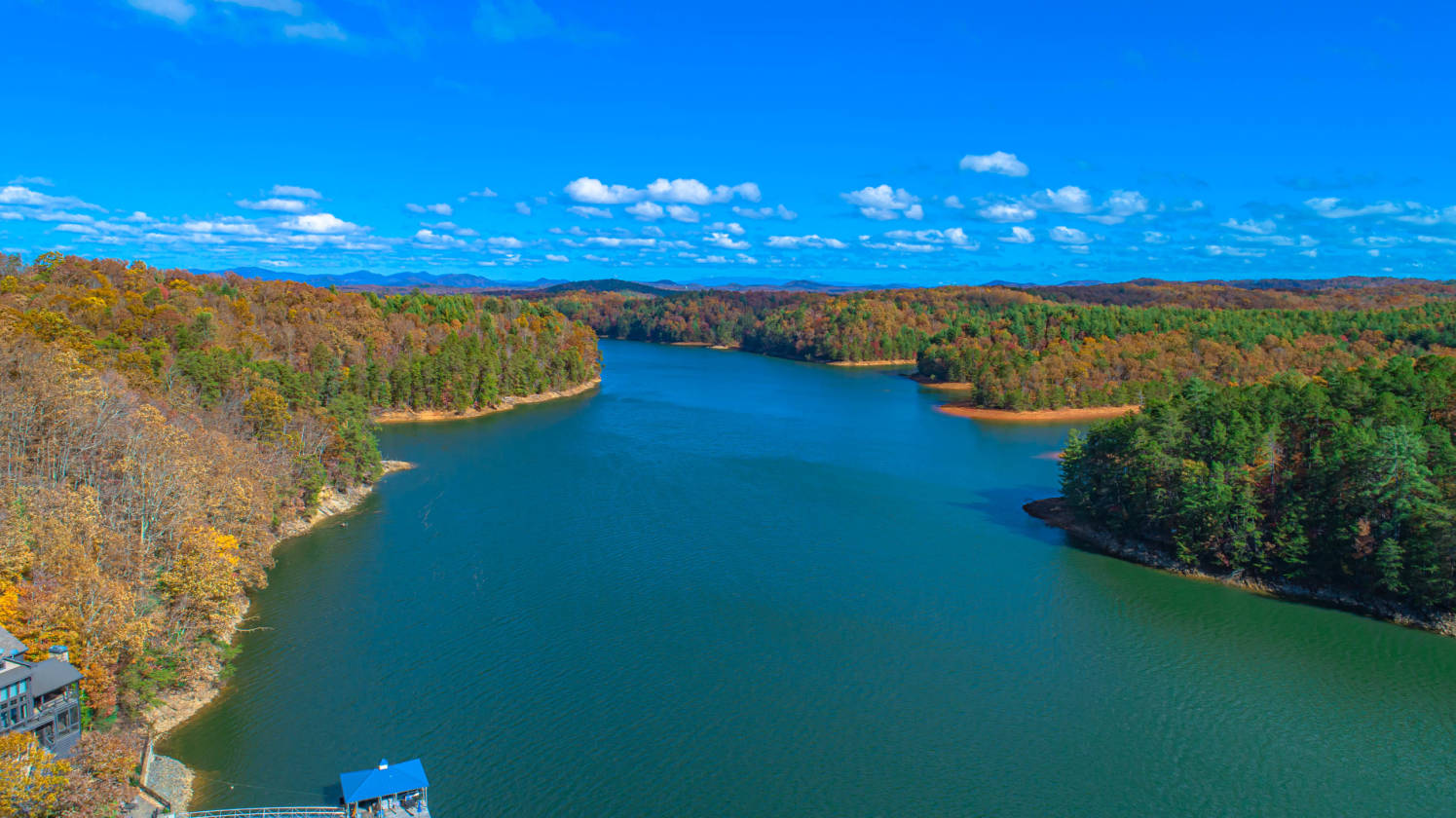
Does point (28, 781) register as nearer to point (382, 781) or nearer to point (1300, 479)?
point (382, 781)

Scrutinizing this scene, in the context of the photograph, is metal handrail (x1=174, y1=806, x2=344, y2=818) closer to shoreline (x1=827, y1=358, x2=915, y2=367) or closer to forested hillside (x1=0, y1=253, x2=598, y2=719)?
forested hillside (x1=0, y1=253, x2=598, y2=719)

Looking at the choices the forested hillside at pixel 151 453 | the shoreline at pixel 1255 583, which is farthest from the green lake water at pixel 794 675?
the forested hillside at pixel 151 453

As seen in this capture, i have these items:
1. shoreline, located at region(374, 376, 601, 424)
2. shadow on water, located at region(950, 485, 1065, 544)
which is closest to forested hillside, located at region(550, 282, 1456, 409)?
shadow on water, located at region(950, 485, 1065, 544)

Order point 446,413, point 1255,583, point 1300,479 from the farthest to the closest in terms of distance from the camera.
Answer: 1. point 446,413
2. point 1300,479
3. point 1255,583

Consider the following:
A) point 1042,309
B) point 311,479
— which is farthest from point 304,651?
point 1042,309

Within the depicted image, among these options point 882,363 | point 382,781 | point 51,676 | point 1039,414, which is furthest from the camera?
point 882,363

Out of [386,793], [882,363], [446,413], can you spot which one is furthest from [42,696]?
[882,363]

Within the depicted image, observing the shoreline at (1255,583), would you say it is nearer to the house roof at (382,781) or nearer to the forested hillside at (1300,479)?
the forested hillside at (1300,479)
